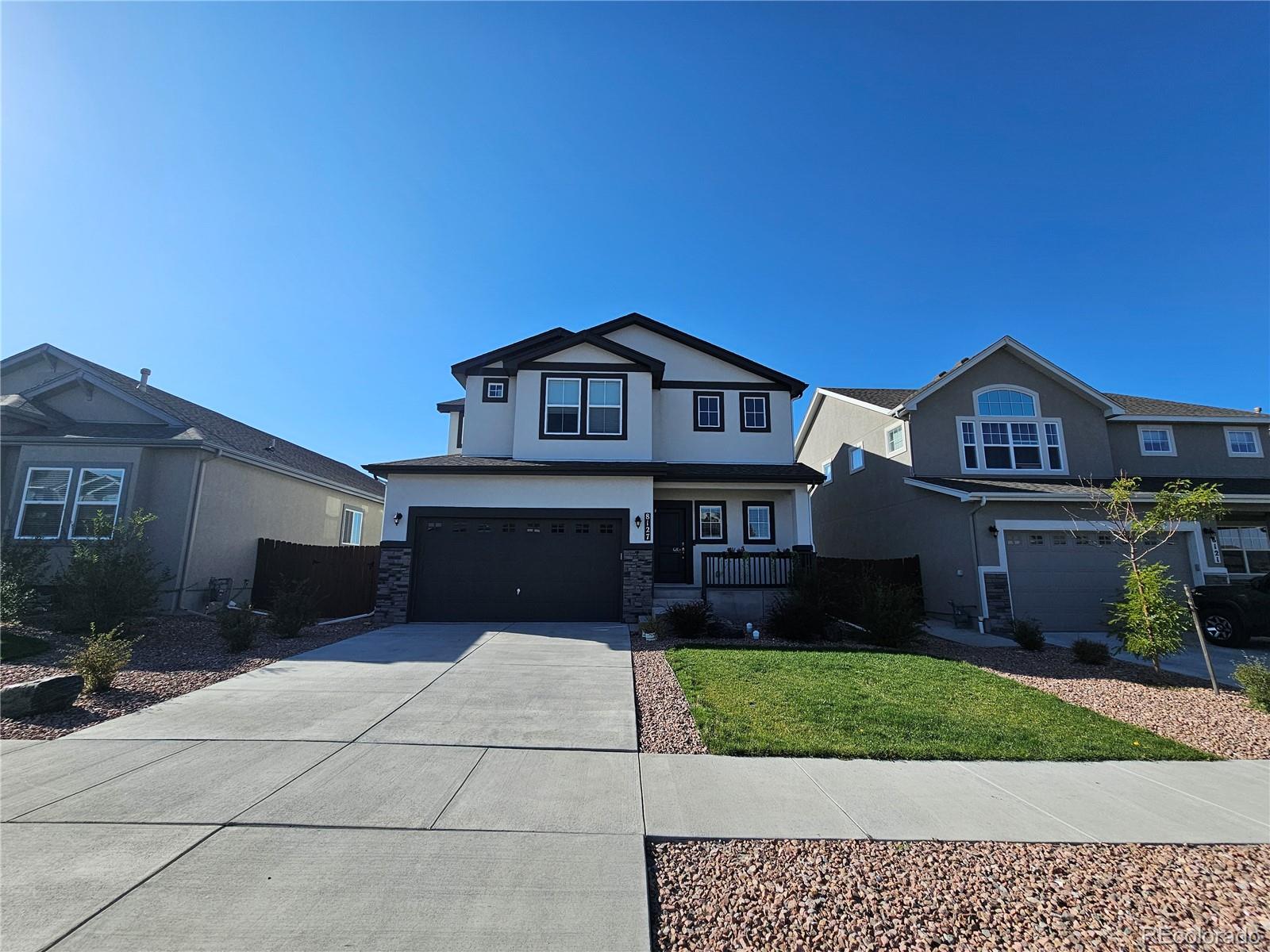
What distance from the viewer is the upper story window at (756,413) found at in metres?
16.5

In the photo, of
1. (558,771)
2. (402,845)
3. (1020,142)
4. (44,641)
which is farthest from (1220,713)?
(44,641)

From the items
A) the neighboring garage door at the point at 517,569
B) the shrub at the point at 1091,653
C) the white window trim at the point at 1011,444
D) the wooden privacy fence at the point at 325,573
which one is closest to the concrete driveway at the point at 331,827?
the neighboring garage door at the point at 517,569

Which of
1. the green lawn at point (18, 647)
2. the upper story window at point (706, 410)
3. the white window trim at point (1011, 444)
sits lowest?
the green lawn at point (18, 647)

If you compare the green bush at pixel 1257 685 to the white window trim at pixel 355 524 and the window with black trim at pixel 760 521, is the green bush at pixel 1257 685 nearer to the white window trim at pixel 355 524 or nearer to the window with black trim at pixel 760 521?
the window with black trim at pixel 760 521

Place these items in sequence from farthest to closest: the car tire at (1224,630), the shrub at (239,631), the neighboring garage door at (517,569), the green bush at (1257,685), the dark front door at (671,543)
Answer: the dark front door at (671,543), the neighboring garage door at (517,569), the car tire at (1224,630), the shrub at (239,631), the green bush at (1257,685)

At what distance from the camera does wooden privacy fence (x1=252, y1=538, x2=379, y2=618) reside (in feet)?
47.8

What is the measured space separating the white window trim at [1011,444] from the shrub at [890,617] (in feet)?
22.3

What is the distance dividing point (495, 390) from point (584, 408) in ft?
9.92

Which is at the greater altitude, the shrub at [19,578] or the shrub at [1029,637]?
the shrub at [19,578]

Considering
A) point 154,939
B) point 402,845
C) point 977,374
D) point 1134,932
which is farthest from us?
point 977,374

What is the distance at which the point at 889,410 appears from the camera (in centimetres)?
1666

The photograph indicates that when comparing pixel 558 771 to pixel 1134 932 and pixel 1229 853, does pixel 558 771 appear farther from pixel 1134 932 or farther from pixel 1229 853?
pixel 1229 853

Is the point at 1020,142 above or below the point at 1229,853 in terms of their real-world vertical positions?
above

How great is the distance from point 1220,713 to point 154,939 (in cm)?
1095
